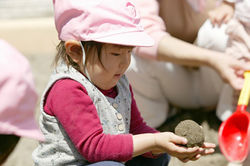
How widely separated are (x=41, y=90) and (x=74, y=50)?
1.08m

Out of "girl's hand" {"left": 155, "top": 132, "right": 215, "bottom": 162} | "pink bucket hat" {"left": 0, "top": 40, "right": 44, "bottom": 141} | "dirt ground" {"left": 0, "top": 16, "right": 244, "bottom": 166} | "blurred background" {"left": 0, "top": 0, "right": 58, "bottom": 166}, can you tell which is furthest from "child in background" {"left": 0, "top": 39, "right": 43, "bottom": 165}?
"blurred background" {"left": 0, "top": 0, "right": 58, "bottom": 166}

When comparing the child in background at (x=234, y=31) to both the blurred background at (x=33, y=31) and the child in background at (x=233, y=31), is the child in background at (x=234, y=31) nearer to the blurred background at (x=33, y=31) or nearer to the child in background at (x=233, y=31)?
the child in background at (x=233, y=31)

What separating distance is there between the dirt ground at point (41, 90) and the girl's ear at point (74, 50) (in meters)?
0.47

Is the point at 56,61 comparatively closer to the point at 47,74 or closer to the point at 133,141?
the point at 133,141

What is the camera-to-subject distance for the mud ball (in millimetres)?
1184

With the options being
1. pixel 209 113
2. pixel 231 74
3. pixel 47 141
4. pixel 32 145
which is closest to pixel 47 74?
pixel 32 145

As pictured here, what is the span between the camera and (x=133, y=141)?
1.20 metres

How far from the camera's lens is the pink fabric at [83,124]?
1.17 meters

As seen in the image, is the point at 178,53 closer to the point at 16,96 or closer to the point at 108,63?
the point at 108,63

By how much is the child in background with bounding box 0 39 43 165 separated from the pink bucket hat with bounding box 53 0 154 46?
147 millimetres

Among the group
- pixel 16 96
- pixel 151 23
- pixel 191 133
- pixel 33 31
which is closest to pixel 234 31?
pixel 151 23

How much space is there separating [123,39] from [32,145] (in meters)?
0.87

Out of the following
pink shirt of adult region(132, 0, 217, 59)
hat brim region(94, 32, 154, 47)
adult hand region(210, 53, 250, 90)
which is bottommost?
adult hand region(210, 53, 250, 90)

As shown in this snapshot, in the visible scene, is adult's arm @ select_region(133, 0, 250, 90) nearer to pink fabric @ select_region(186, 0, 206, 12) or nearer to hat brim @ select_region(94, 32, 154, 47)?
pink fabric @ select_region(186, 0, 206, 12)
